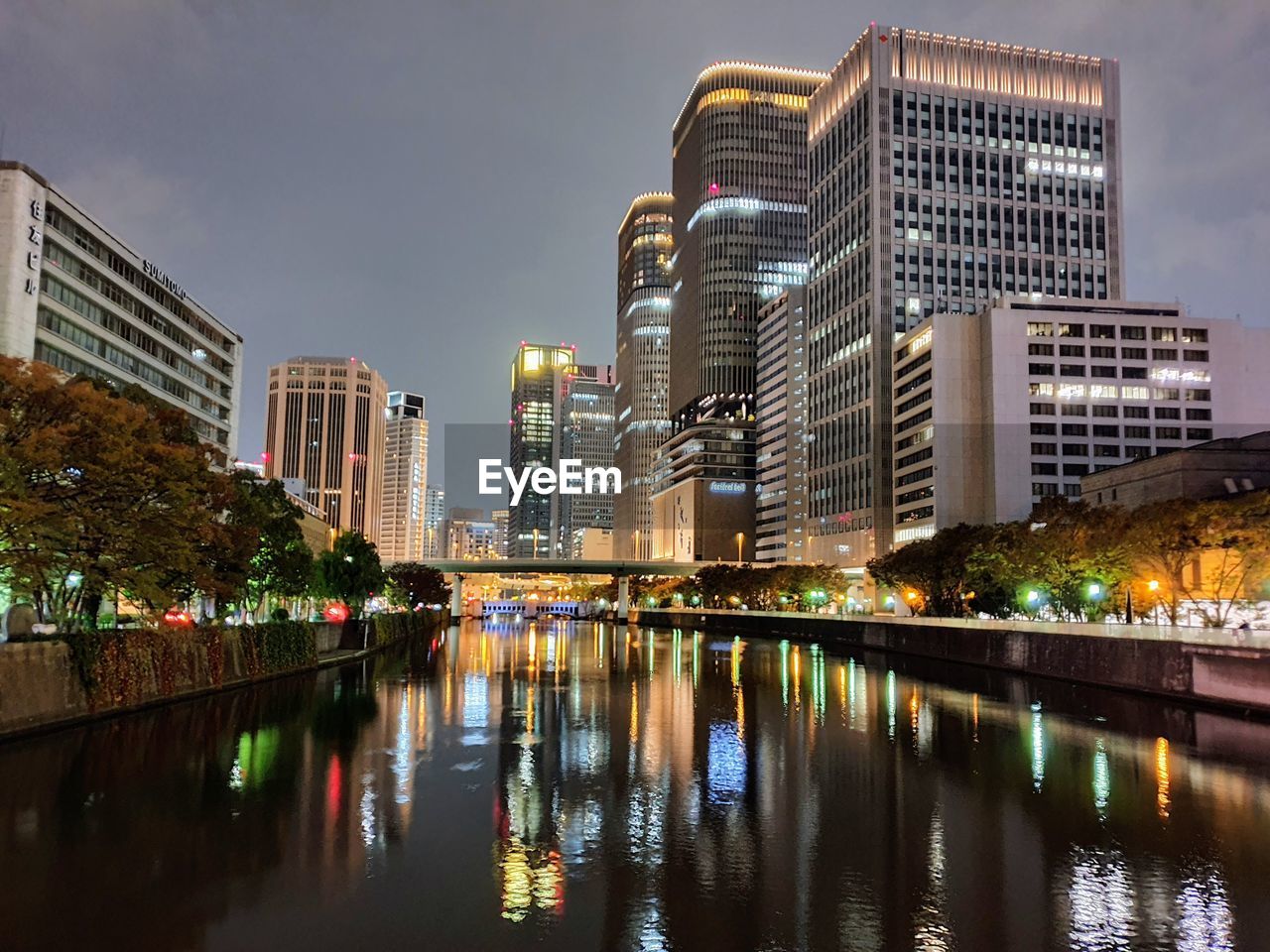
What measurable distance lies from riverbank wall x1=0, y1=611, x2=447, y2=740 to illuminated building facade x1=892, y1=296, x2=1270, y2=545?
106177 millimetres

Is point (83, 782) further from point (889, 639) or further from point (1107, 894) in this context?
point (889, 639)

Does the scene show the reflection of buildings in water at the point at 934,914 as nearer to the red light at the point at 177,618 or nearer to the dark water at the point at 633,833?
the dark water at the point at 633,833

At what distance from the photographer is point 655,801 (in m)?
19.6

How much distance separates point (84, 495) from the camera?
33969 millimetres

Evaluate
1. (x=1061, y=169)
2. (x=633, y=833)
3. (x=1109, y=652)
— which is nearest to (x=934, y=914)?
(x=633, y=833)

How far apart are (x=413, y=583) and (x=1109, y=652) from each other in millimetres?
121068

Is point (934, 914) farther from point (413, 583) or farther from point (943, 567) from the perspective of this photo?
point (413, 583)

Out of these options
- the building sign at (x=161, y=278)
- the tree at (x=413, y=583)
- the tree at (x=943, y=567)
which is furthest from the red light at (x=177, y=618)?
the tree at (x=413, y=583)

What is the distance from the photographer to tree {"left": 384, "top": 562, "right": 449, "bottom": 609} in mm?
145238

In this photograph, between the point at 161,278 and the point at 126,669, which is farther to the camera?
the point at 161,278

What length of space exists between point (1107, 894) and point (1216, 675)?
3262cm

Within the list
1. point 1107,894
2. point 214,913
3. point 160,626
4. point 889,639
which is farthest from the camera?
point 889,639

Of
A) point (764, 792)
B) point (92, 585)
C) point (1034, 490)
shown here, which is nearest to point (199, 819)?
point (764, 792)

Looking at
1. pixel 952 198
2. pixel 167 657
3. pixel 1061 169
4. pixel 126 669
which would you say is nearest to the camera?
pixel 126 669
